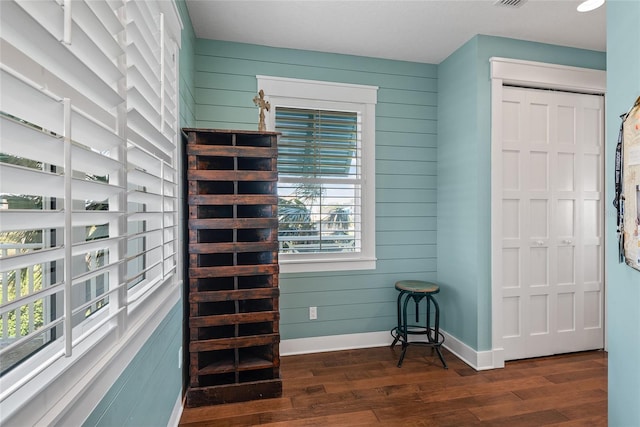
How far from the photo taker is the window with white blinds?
63cm

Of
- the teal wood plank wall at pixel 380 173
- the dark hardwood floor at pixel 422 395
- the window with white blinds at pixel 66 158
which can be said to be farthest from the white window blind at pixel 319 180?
the window with white blinds at pixel 66 158

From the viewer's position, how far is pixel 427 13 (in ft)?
8.36

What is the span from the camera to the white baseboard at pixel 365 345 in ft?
9.32

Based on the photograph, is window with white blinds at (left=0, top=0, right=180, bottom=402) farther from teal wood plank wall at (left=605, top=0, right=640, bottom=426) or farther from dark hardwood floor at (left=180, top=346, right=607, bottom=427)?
teal wood plank wall at (left=605, top=0, right=640, bottom=426)

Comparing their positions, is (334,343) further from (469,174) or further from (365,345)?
(469,174)

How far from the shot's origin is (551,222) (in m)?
3.04

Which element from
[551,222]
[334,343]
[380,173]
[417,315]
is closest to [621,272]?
[551,222]

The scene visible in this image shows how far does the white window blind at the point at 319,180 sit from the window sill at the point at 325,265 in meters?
0.10

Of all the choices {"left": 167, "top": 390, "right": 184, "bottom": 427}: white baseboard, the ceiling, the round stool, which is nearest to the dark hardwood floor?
{"left": 167, "top": 390, "right": 184, "bottom": 427}: white baseboard

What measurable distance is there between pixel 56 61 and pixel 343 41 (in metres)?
2.63

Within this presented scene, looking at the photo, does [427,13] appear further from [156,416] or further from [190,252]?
[156,416]

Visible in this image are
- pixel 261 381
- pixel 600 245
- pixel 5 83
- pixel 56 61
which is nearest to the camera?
pixel 5 83

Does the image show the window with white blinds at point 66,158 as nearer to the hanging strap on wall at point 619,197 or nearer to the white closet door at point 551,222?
the hanging strap on wall at point 619,197

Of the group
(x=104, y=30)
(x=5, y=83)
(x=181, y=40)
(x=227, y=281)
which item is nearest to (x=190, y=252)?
(x=227, y=281)
